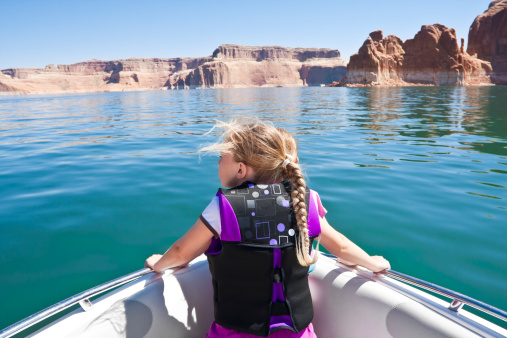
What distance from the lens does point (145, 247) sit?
311 cm

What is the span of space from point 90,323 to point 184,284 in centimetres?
44

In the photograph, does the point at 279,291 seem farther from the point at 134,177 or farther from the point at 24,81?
the point at 24,81

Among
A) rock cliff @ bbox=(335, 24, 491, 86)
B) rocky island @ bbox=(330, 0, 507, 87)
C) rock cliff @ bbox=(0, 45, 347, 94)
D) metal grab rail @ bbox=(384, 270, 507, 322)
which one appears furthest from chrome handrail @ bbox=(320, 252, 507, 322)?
rock cliff @ bbox=(0, 45, 347, 94)

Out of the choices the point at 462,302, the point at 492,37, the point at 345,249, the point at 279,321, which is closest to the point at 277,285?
the point at 279,321

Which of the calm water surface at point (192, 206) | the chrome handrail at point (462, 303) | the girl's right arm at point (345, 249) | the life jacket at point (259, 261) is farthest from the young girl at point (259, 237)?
the calm water surface at point (192, 206)

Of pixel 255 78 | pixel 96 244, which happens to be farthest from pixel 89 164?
pixel 255 78

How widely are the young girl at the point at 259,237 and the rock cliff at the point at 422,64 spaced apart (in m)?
58.6

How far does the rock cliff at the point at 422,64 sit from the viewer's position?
55.0m

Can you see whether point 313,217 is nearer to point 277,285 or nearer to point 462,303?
point 277,285

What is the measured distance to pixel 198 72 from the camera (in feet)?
408

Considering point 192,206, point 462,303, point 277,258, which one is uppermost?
point 277,258

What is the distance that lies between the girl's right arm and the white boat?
0.07 metres

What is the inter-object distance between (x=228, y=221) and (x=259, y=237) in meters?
0.12

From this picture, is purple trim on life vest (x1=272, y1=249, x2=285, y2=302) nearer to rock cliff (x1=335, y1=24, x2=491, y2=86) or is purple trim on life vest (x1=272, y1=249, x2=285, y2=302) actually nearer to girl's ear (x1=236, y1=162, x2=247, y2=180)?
girl's ear (x1=236, y1=162, x2=247, y2=180)
